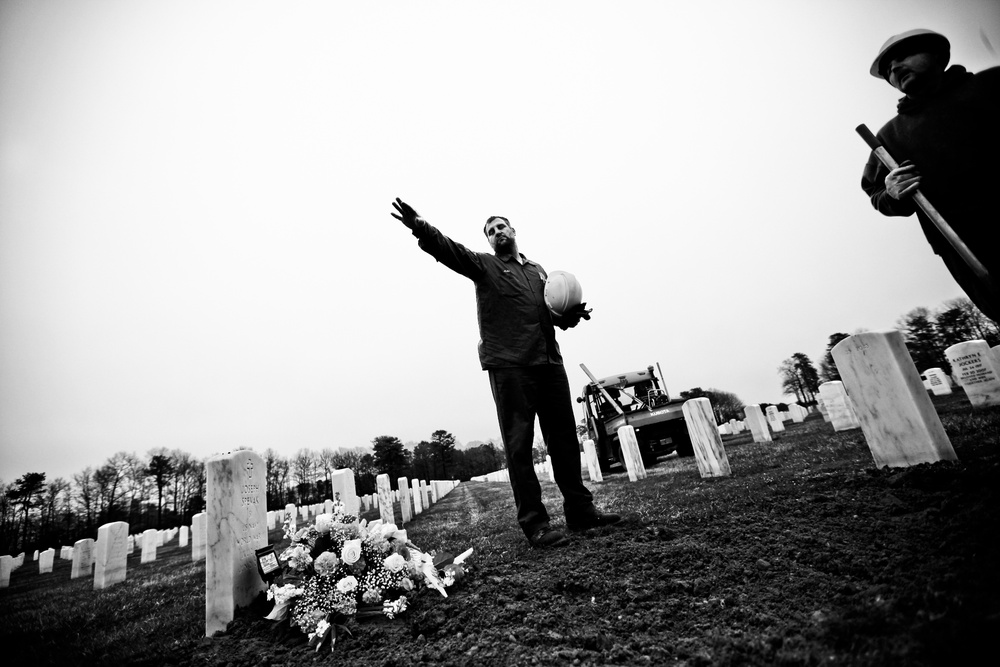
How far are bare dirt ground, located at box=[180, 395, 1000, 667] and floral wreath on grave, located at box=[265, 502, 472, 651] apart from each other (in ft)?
0.33

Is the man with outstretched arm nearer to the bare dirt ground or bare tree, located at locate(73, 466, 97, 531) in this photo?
the bare dirt ground

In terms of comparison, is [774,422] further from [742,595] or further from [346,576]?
[346,576]

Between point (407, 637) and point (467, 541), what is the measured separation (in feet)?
8.03

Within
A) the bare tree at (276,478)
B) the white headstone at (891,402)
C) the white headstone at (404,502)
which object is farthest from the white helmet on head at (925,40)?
the bare tree at (276,478)

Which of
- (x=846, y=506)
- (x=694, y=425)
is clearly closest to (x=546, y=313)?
(x=846, y=506)

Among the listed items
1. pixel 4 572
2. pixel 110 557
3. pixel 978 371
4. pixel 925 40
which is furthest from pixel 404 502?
pixel 978 371

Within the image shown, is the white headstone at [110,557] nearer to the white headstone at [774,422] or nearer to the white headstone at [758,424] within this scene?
the white headstone at [758,424]

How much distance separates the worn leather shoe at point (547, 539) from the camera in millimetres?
3039

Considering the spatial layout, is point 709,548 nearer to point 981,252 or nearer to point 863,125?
point 981,252

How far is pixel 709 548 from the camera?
7.61ft

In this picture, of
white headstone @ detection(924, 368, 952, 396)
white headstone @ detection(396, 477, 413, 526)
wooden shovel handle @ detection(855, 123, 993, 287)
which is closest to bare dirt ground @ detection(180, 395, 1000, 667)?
wooden shovel handle @ detection(855, 123, 993, 287)

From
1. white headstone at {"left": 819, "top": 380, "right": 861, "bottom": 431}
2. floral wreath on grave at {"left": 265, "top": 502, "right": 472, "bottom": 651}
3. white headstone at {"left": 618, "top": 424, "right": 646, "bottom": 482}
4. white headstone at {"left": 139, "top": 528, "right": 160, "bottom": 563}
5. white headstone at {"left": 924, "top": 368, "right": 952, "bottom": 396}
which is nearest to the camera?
floral wreath on grave at {"left": 265, "top": 502, "right": 472, "bottom": 651}

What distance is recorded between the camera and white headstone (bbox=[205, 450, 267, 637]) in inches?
116

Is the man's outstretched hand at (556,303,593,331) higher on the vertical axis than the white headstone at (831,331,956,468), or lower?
higher
